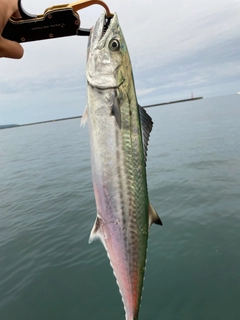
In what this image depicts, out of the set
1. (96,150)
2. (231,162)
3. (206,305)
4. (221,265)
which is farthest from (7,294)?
(231,162)

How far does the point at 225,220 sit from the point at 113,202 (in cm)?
668

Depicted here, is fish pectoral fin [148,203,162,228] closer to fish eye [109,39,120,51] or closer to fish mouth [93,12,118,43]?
fish eye [109,39,120,51]

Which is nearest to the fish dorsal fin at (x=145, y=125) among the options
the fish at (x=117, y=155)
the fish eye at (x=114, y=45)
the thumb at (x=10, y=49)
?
the fish at (x=117, y=155)

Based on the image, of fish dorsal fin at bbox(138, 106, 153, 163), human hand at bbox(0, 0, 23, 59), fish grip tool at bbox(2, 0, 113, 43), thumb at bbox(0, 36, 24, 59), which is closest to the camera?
human hand at bbox(0, 0, 23, 59)

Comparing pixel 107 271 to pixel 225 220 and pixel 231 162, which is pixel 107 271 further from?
pixel 231 162

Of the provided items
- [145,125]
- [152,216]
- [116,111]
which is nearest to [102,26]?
[116,111]

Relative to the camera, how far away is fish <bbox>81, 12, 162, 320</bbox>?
2432 mm

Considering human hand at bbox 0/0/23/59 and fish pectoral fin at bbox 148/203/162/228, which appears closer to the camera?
human hand at bbox 0/0/23/59

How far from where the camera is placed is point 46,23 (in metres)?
2.37

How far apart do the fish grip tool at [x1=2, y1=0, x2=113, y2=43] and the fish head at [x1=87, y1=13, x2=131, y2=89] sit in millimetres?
180

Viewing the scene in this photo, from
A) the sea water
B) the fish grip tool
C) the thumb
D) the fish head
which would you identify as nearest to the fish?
the fish head

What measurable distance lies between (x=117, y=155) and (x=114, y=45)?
1.05 metres

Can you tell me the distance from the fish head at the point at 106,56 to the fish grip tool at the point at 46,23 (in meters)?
0.18

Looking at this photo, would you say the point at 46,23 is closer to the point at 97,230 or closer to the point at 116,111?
the point at 116,111
